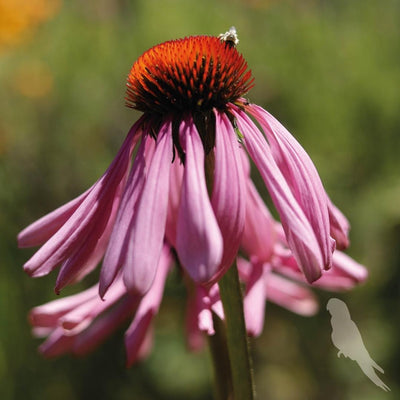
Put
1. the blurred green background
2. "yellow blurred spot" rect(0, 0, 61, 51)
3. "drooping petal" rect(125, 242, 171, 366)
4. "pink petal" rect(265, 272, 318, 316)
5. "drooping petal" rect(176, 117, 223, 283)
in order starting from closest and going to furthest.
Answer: "drooping petal" rect(176, 117, 223, 283), "drooping petal" rect(125, 242, 171, 366), "pink petal" rect(265, 272, 318, 316), the blurred green background, "yellow blurred spot" rect(0, 0, 61, 51)

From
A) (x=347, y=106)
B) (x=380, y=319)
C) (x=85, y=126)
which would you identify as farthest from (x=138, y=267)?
(x=347, y=106)

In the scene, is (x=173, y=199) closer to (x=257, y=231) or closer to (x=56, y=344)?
(x=257, y=231)

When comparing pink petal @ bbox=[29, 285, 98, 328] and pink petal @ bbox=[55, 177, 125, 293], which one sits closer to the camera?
pink petal @ bbox=[55, 177, 125, 293]

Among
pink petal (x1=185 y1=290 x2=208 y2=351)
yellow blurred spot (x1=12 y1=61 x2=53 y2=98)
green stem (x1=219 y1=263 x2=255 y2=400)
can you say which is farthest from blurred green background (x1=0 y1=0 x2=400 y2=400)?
green stem (x1=219 y1=263 x2=255 y2=400)

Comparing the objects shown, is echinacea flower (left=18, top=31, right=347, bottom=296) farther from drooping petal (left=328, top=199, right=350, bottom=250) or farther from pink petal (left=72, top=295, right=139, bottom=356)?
pink petal (left=72, top=295, right=139, bottom=356)

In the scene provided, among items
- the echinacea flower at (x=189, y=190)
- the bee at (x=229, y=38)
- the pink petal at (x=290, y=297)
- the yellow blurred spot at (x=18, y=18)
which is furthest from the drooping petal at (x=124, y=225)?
the yellow blurred spot at (x=18, y=18)

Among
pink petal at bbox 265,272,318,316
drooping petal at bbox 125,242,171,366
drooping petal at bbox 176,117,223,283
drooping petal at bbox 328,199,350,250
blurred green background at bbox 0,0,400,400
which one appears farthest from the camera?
blurred green background at bbox 0,0,400,400
